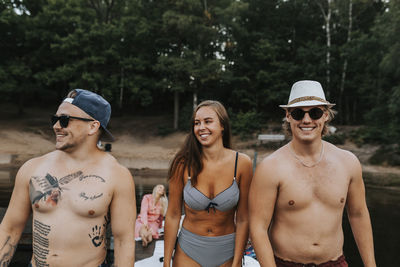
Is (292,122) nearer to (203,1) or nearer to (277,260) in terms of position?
(277,260)

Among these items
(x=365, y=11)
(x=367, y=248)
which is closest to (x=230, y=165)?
(x=367, y=248)

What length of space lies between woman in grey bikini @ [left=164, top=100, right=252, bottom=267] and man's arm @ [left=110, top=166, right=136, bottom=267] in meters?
0.65

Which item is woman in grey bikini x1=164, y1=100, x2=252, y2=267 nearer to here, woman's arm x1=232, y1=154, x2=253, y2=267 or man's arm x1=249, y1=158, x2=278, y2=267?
woman's arm x1=232, y1=154, x2=253, y2=267

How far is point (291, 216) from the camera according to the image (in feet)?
7.18

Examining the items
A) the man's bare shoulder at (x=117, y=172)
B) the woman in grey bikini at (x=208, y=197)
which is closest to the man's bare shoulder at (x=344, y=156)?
the woman in grey bikini at (x=208, y=197)

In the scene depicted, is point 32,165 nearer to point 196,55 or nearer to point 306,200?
point 306,200

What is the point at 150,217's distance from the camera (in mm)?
5438

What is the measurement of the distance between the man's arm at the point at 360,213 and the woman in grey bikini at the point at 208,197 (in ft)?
2.83

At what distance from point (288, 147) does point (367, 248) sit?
1051 mm

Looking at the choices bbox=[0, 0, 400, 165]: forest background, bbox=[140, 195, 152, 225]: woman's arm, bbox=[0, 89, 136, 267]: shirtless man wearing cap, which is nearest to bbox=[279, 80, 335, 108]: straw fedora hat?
bbox=[0, 89, 136, 267]: shirtless man wearing cap

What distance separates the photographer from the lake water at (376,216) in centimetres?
573

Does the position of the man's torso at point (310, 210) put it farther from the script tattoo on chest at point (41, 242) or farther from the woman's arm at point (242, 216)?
the script tattoo on chest at point (41, 242)

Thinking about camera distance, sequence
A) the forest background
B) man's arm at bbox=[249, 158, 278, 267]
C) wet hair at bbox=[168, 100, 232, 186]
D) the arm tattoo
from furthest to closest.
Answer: the forest background
wet hair at bbox=[168, 100, 232, 186]
man's arm at bbox=[249, 158, 278, 267]
the arm tattoo

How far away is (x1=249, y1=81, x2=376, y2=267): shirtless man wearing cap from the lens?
7.06 feet
